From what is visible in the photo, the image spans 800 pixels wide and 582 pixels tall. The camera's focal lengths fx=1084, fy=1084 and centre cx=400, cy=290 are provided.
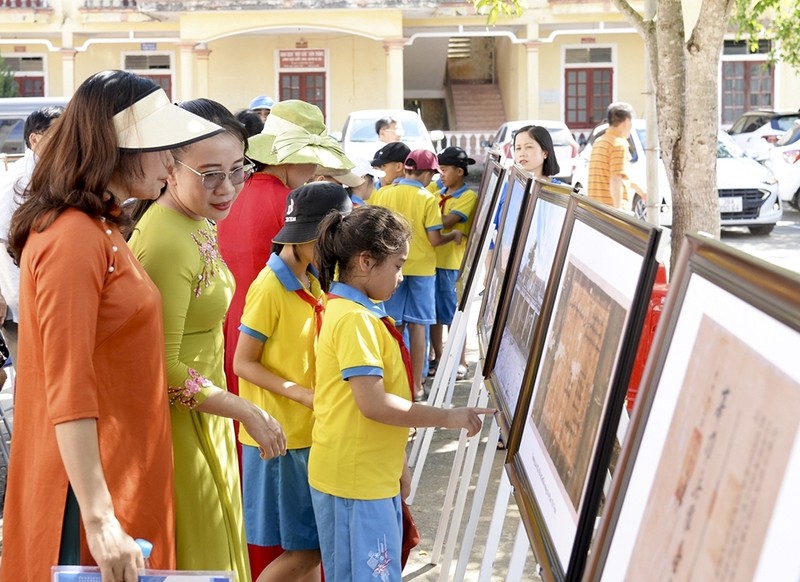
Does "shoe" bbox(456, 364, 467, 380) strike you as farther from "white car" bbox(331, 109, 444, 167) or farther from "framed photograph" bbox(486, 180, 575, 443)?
"white car" bbox(331, 109, 444, 167)

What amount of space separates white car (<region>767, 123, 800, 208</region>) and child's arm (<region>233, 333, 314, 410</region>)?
622 inches

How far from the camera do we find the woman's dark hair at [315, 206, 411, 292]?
2.95 m

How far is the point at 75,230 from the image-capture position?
6.91 feet

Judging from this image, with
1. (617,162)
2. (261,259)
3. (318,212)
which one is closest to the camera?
(318,212)

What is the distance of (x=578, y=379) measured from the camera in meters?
1.98

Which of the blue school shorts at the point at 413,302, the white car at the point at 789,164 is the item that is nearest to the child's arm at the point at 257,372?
the blue school shorts at the point at 413,302

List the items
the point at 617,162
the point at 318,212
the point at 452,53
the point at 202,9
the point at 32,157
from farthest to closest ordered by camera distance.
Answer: the point at 452,53 < the point at 202,9 < the point at 617,162 < the point at 32,157 < the point at 318,212

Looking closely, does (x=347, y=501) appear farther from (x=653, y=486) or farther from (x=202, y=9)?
(x=202, y=9)

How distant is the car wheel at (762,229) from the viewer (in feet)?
51.2

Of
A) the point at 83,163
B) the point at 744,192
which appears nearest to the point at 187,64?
the point at 744,192

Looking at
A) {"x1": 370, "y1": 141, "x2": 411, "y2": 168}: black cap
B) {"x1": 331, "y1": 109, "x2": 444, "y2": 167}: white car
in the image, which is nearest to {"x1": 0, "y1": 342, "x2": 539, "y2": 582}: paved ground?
{"x1": 370, "y1": 141, "x2": 411, "y2": 168}: black cap

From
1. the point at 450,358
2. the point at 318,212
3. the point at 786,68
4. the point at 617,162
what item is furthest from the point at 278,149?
the point at 786,68

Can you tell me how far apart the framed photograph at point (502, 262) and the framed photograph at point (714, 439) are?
1825 millimetres

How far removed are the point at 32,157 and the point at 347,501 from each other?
276 cm
